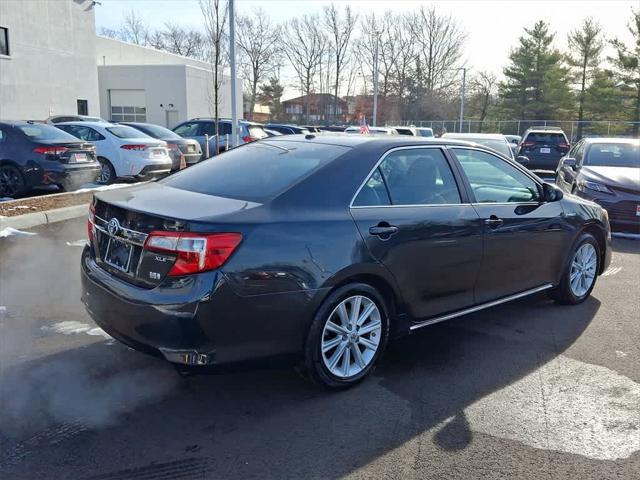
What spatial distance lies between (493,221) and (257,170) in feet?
6.18

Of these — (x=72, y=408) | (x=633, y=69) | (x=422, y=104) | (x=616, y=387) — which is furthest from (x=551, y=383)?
(x=422, y=104)

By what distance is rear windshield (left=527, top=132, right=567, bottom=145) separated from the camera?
62.9 feet

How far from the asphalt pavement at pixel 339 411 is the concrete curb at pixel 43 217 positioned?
11.9 ft

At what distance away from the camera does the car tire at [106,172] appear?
13.1 metres

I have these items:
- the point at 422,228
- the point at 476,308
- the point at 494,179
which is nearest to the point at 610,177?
the point at 494,179

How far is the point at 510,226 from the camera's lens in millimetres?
4629

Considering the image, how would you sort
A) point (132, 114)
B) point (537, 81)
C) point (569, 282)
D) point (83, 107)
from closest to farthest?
point (569, 282), point (83, 107), point (132, 114), point (537, 81)

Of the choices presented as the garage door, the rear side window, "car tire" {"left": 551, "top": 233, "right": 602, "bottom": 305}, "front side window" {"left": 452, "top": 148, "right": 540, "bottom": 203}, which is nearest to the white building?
the garage door

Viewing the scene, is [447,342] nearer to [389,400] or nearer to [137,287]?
[389,400]

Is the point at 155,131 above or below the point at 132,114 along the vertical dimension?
below

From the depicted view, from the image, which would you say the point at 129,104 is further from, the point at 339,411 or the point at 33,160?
the point at 339,411

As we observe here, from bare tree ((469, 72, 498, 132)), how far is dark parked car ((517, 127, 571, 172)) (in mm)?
43130

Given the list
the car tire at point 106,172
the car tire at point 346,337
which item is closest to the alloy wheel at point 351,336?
the car tire at point 346,337

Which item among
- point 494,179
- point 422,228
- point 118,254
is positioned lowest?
point 118,254
